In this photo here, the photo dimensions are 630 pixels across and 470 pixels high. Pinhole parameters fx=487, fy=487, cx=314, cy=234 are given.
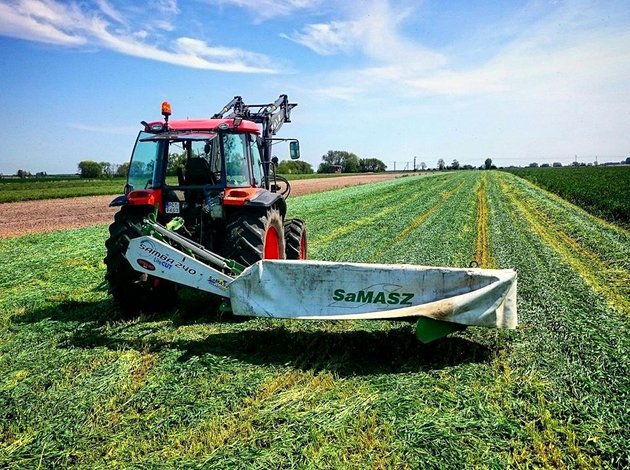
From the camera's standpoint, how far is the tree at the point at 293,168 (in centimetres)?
8225

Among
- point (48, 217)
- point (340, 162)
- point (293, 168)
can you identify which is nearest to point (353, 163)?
point (340, 162)

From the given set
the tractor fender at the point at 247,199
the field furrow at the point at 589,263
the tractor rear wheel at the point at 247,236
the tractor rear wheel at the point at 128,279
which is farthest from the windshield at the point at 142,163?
the field furrow at the point at 589,263

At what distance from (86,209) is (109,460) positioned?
23.6 m

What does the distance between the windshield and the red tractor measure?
0.01 metres

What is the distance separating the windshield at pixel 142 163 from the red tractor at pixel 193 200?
0.01 meters

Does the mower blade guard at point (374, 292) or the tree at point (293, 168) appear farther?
the tree at point (293, 168)

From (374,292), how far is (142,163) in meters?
3.63

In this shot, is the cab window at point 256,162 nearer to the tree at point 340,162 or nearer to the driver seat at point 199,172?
the driver seat at point 199,172

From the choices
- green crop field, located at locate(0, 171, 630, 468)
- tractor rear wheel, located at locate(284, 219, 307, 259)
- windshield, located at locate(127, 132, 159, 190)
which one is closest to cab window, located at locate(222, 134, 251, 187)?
windshield, located at locate(127, 132, 159, 190)

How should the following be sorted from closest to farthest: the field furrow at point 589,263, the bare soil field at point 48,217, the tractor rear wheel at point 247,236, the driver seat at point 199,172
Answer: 1. the tractor rear wheel at point 247,236
2. the driver seat at point 199,172
3. the field furrow at point 589,263
4. the bare soil field at point 48,217

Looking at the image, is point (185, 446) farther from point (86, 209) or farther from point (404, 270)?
point (86, 209)

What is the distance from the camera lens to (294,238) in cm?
749

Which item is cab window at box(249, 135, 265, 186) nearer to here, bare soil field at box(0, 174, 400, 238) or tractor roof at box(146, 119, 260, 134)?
tractor roof at box(146, 119, 260, 134)

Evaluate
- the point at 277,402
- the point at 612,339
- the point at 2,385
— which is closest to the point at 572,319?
the point at 612,339
